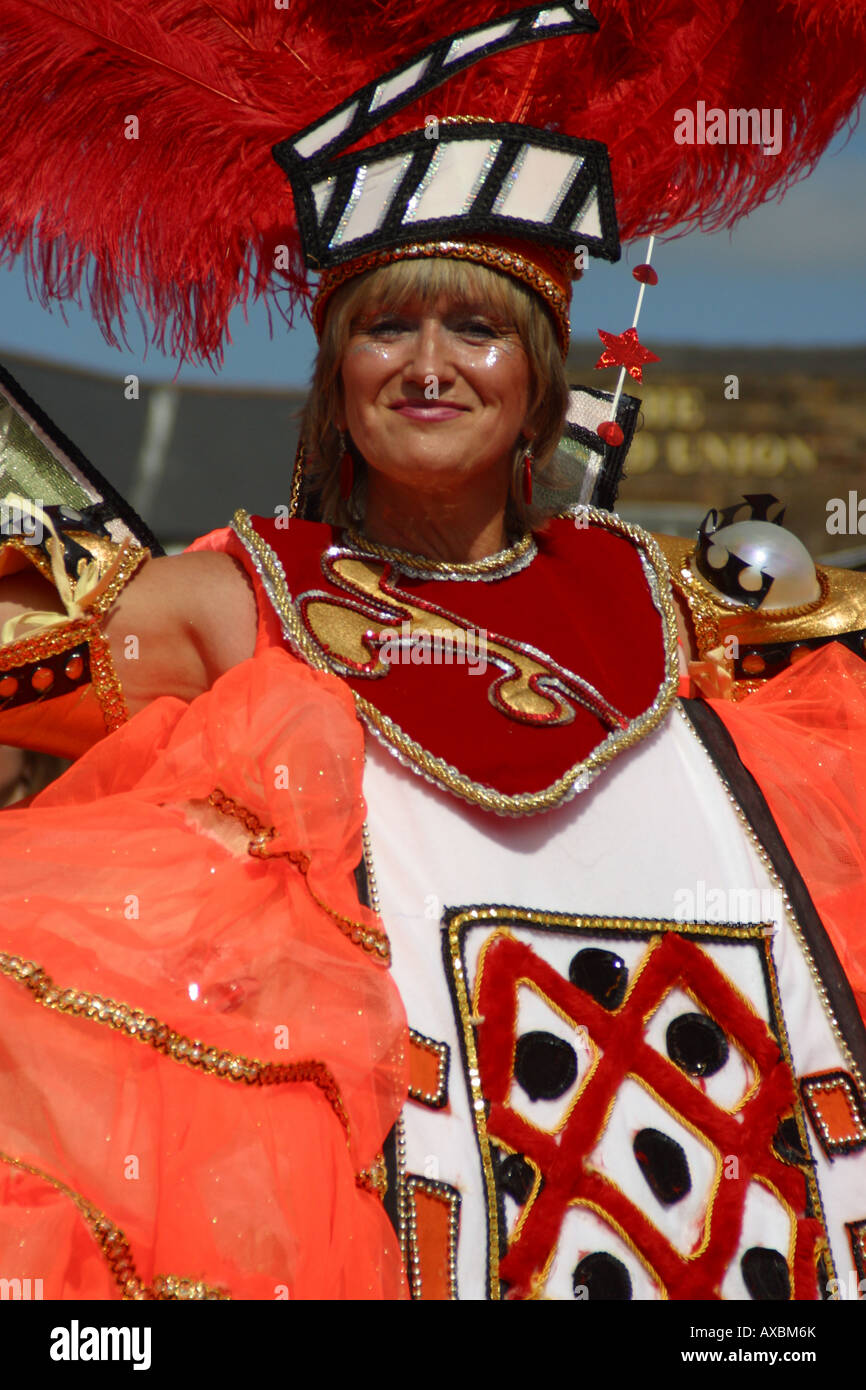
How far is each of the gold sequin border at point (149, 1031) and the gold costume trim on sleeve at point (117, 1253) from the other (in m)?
0.17

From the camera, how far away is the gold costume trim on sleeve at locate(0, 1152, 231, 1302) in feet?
5.24

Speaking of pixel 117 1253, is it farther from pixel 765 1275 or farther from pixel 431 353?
pixel 431 353

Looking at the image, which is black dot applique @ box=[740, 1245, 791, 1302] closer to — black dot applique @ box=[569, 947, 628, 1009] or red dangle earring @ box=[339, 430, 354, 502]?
black dot applique @ box=[569, 947, 628, 1009]

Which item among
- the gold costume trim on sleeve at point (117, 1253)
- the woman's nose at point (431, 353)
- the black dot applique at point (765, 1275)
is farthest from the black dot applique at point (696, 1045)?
the woman's nose at point (431, 353)

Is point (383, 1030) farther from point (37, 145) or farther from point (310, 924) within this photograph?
point (37, 145)

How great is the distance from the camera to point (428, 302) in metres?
2.30

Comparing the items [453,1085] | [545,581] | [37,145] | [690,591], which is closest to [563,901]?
[453,1085]

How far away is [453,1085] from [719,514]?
1.26 meters

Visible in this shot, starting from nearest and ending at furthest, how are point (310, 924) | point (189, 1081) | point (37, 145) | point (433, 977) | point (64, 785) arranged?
point (189, 1081) → point (310, 924) → point (433, 977) → point (64, 785) → point (37, 145)

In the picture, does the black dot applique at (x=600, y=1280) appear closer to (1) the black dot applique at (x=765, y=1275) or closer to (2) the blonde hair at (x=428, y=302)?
(1) the black dot applique at (x=765, y=1275)

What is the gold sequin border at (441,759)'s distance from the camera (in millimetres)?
2115

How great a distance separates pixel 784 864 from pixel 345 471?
94 centimetres

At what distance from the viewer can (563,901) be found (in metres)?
2.12

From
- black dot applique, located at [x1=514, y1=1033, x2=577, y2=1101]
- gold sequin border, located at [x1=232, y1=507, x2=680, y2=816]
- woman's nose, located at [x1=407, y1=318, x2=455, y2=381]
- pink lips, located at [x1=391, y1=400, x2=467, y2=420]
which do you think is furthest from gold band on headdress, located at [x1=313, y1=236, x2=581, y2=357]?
black dot applique, located at [x1=514, y1=1033, x2=577, y2=1101]
